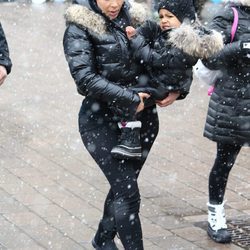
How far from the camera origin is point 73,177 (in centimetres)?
771

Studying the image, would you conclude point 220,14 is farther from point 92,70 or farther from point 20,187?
point 20,187

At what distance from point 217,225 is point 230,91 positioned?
1082 mm

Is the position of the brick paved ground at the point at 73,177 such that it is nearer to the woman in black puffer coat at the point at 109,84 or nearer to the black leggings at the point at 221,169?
the black leggings at the point at 221,169

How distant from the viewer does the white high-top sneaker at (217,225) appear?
→ 6.26 metres

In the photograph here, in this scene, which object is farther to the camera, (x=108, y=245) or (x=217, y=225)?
(x=217, y=225)

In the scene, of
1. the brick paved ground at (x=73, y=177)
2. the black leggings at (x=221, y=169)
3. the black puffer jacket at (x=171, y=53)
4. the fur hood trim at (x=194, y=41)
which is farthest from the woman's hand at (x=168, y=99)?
the brick paved ground at (x=73, y=177)

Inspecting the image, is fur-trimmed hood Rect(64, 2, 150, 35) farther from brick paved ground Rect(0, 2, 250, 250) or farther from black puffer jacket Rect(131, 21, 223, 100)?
brick paved ground Rect(0, 2, 250, 250)

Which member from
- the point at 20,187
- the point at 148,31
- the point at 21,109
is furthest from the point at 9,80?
the point at 148,31

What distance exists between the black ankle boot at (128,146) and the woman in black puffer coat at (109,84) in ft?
0.26

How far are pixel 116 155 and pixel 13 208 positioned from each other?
74.0 inches

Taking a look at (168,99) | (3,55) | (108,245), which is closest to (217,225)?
(108,245)

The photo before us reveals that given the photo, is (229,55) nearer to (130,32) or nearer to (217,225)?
(130,32)

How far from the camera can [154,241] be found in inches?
243

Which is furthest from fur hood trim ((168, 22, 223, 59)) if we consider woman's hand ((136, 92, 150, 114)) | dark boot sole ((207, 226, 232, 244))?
dark boot sole ((207, 226, 232, 244))
